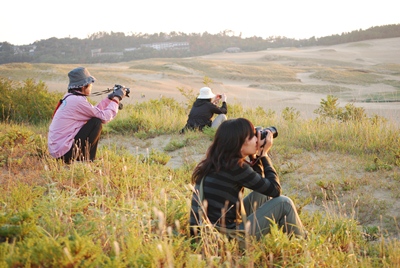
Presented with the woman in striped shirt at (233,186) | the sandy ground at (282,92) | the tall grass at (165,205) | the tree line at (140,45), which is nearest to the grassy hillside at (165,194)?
the tall grass at (165,205)

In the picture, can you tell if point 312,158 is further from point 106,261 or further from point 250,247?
point 106,261

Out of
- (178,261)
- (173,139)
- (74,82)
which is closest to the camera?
(178,261)

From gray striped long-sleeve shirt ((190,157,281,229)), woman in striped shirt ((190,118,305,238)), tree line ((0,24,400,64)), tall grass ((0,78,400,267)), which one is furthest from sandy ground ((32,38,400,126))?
tree line ((0,24,400,64))

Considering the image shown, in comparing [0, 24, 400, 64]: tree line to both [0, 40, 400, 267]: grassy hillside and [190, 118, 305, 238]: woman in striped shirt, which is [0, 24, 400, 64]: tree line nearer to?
[0, 40, 400, 267]: grassy hillside

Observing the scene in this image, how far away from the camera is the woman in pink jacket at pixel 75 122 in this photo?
612cm

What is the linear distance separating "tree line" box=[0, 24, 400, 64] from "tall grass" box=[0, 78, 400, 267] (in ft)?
200

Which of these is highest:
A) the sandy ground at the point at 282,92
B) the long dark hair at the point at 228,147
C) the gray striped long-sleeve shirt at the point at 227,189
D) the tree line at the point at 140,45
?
the tree line at the point at 140,45

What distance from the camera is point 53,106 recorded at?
11523 millimetres

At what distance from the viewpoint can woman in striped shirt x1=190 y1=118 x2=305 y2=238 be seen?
375 cm

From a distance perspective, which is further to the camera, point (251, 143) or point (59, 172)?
point (59, 172)

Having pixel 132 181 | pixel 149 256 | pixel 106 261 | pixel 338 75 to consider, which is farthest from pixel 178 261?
pixel 338 75

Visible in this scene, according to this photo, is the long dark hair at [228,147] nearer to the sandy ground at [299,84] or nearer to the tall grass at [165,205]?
the tall grass at [165,205]

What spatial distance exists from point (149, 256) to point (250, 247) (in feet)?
3.20

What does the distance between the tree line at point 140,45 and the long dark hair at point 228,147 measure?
6469cm
